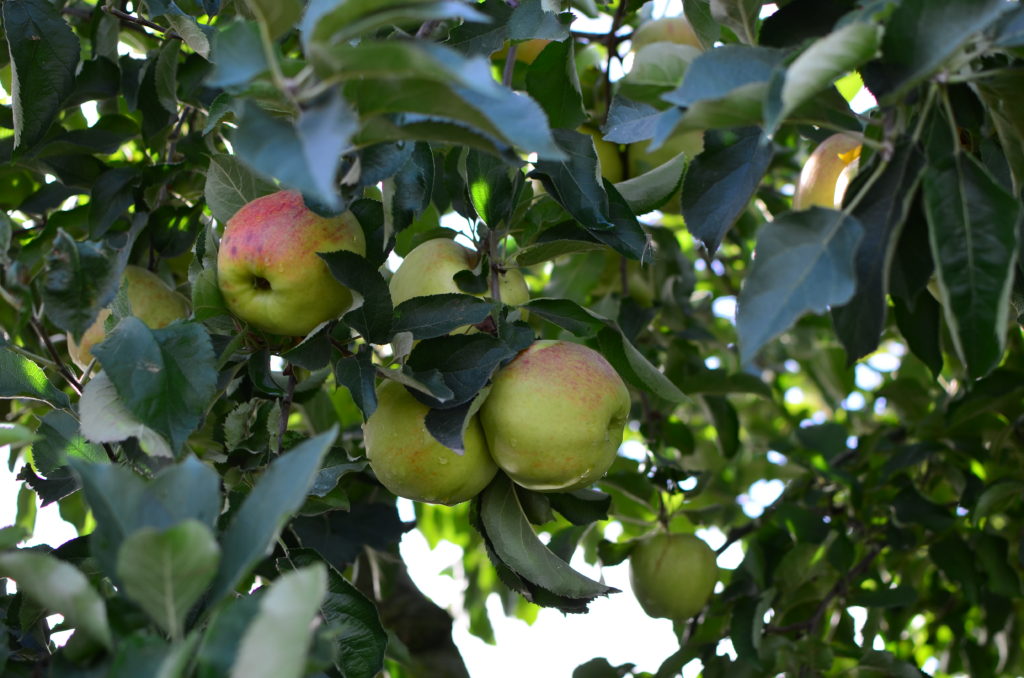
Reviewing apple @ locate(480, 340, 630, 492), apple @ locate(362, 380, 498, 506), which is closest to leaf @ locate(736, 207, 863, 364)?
apple @ locate(480, 340, 630, 492)

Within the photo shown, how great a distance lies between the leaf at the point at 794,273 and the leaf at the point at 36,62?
42.7 inches

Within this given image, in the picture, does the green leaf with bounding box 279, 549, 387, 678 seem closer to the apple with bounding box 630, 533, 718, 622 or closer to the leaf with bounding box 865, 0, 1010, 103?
the leaf with bounding box 865, 0, 1010, 103

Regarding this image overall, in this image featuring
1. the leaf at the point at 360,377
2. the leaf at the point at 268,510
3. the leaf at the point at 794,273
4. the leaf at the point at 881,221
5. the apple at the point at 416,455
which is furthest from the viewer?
the apple at the point at 416,455

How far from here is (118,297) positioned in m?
1.28

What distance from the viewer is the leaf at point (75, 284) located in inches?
44.1

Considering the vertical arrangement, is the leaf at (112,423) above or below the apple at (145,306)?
above

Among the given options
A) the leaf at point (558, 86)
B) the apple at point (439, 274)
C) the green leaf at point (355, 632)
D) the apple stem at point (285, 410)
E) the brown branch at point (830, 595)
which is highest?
the leaf at point (558, 86)

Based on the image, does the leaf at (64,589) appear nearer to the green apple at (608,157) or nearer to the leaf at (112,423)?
the leaf at (112,423)

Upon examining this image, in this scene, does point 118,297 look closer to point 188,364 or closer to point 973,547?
point 188,364

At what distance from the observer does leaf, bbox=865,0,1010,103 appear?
3.14 ft

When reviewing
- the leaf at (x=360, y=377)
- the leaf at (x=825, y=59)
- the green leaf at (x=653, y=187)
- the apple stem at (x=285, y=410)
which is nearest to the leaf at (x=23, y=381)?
the apple stem at (x=285, y=410)

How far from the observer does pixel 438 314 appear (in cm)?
129

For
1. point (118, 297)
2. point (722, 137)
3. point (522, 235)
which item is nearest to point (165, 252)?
point (118, 297)

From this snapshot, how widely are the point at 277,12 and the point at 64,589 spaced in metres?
0.55
